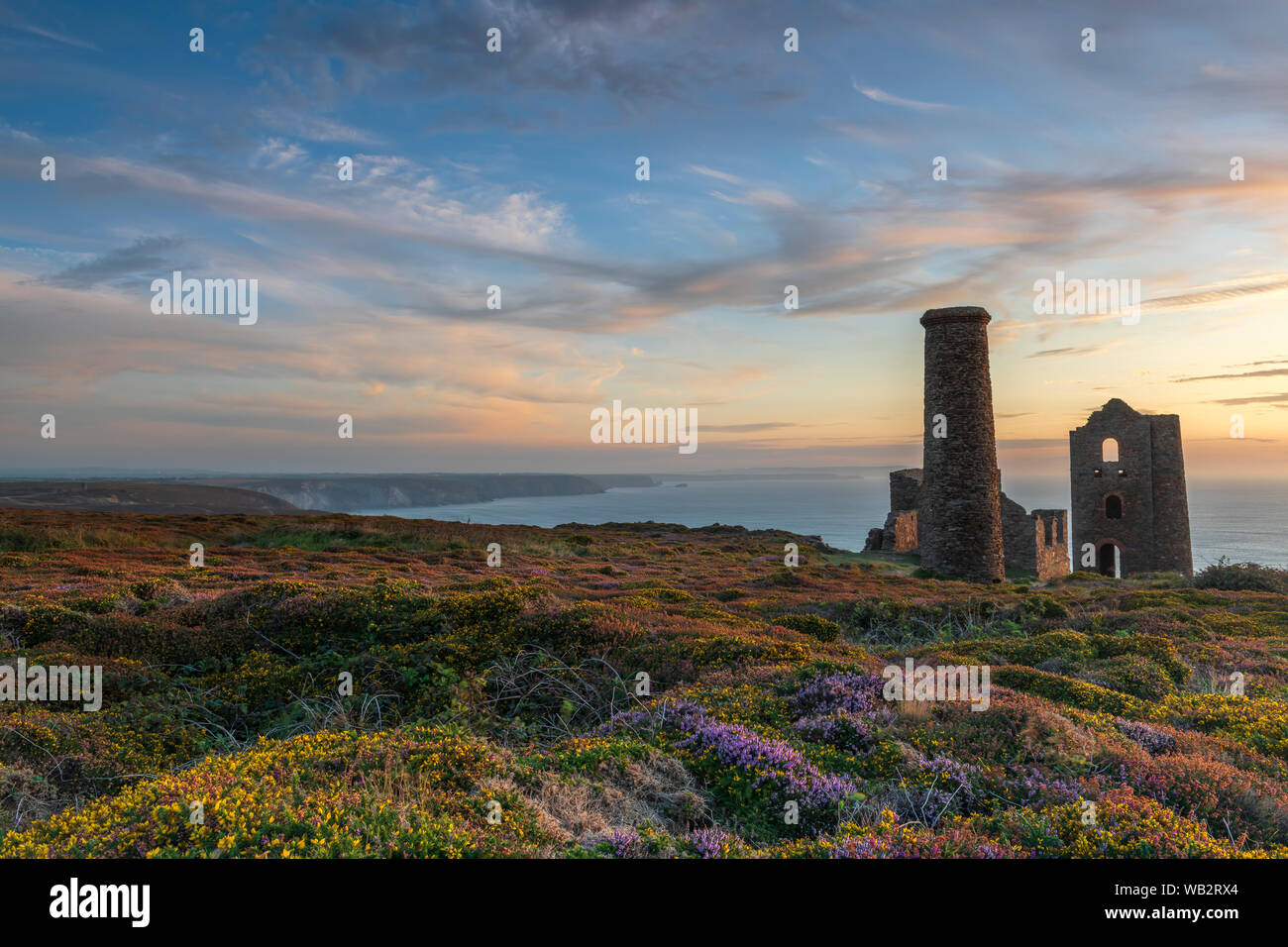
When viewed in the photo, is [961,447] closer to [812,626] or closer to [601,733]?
[812,626]

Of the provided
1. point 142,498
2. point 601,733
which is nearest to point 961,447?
point 601,733

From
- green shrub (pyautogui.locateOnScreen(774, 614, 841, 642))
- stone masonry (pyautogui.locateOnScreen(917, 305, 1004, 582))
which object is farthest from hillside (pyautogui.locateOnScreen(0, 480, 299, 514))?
green shrub (pyautogui.locateOnScreen(774, 614, 841, 642))

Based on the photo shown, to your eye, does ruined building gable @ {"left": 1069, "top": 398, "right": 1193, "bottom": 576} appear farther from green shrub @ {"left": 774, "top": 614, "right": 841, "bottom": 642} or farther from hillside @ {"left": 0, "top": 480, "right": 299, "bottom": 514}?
hillside @ {"left": 0, "top": 480, "right": 299, "bottom": 514}

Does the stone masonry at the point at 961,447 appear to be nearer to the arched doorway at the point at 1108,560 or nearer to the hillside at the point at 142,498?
the arched doorway at the point at 1108,560

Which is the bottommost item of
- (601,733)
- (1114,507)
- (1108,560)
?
(1108,560)

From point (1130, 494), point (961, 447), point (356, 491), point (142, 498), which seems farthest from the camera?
point (356, 491)
